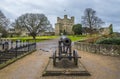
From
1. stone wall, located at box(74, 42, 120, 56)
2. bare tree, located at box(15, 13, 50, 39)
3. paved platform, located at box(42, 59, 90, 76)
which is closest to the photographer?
paved platform, located at box(42, 59, 90, 76)

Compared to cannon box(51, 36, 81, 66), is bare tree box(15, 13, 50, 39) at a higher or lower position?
higher

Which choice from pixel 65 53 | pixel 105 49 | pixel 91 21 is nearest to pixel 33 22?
pixel 91 21

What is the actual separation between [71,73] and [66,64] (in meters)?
1.89

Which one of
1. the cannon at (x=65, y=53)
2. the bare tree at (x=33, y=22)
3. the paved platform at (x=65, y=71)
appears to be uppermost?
the bare tree at (x=33, y=22)

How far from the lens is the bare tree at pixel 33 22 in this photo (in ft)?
238

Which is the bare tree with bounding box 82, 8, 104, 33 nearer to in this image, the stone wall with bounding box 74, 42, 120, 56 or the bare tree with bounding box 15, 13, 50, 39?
the bare tree with bounding box 15, 13, 50, 39

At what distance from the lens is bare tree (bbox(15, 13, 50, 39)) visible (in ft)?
238

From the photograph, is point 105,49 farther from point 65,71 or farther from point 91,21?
point 91,21

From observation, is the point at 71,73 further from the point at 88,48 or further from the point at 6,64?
the point at 88,48

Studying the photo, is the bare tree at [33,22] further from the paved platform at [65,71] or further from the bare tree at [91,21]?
the paved platform at [65,71]

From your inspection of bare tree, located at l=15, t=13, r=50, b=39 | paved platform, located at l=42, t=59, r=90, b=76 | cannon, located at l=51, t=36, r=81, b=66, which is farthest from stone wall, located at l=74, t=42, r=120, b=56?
bare tree, located at l=15, t=13, r=50, b=39

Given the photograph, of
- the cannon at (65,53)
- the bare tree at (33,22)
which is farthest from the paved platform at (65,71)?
the bare tree at (33,22)

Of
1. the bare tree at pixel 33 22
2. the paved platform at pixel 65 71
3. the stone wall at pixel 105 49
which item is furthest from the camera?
the bare tree at pixel 33 22

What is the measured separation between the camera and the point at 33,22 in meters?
73.2
